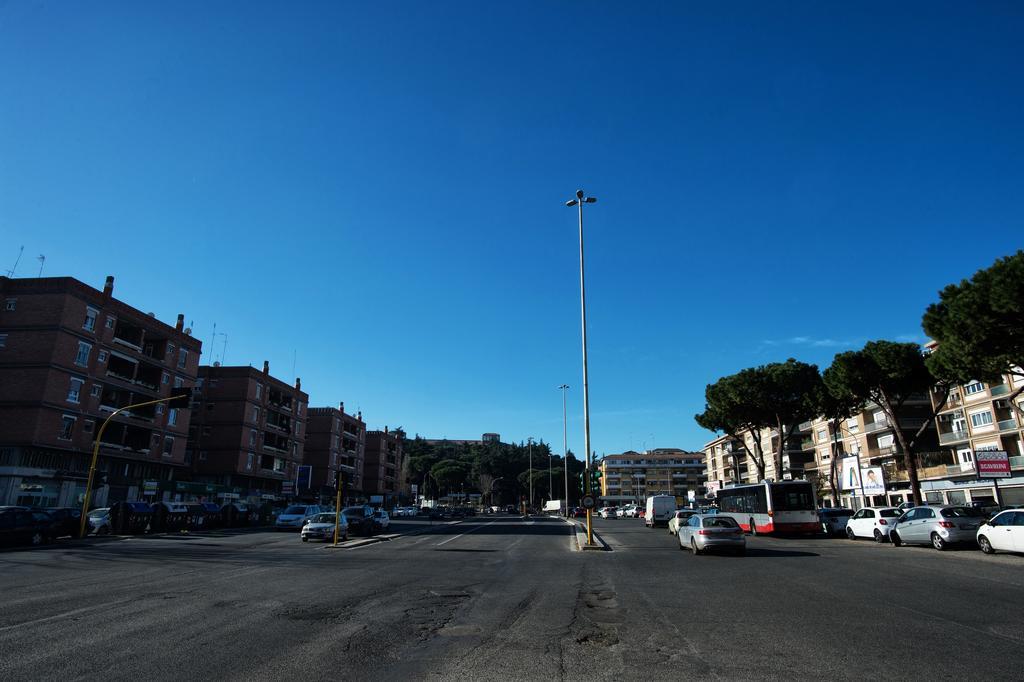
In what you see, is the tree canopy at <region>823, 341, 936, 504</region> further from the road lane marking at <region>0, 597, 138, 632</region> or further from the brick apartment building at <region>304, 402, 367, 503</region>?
the brick apartment building at <region>304, 402, 367, 503</region>

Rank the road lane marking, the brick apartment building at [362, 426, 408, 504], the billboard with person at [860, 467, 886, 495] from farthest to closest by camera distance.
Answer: the brick apartment building at [362, 426, 408, 504] → the billboard with person at [860, 467, 886, 495] → the road lane marking

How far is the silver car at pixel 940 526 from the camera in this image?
21.5m

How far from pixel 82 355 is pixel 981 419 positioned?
71364 mm

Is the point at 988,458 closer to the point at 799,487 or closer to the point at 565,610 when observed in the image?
the point at 799,487

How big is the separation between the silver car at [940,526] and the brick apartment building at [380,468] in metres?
88.7

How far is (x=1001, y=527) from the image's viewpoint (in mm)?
18688

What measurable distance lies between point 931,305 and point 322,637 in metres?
31.2

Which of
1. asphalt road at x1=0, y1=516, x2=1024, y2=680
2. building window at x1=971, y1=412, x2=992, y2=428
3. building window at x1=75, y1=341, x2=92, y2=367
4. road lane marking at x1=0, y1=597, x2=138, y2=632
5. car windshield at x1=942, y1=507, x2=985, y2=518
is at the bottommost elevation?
asphalt road at x1=0, y1=516, x2=1024, y2=680

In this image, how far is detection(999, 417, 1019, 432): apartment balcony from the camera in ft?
151

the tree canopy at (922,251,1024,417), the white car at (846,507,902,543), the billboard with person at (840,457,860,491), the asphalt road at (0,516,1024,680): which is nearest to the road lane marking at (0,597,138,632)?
the asphalt road at (0,516,1024,680)

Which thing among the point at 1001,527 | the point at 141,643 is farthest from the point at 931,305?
the point at 141,643

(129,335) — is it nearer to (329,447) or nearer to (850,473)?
(329,447)

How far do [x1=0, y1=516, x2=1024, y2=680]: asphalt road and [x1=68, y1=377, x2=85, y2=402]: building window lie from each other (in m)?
34.2

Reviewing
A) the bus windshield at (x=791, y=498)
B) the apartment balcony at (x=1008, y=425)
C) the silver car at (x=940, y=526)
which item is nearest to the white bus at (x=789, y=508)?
the bus windshield at (x=791, y=498)
